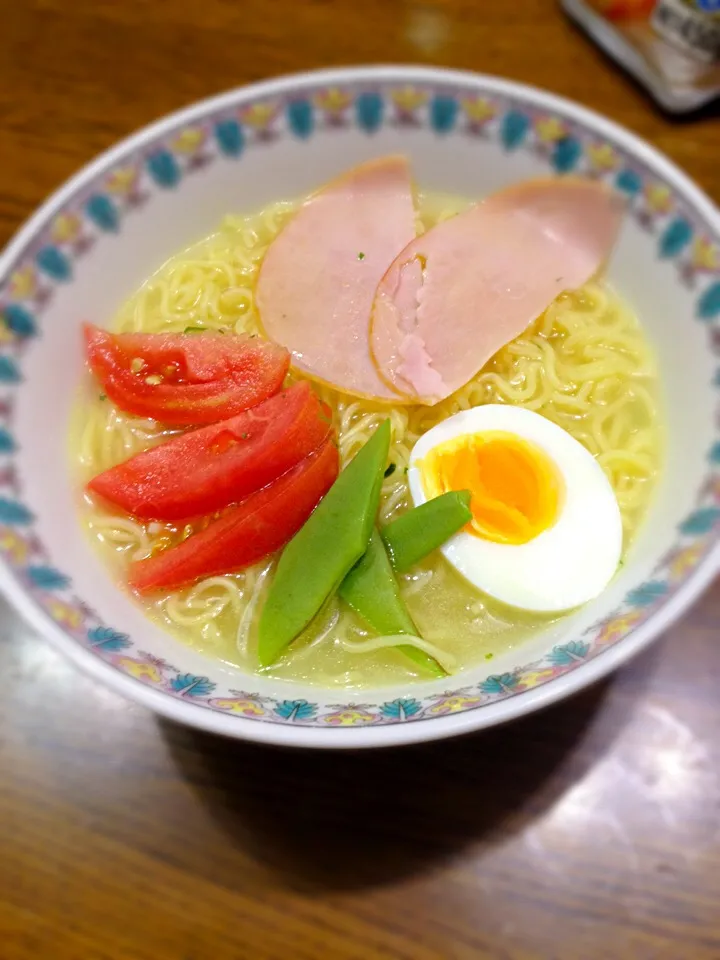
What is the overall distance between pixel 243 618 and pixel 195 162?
3.27ft

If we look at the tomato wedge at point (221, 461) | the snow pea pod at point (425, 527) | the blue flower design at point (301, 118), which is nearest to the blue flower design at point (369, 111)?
the blue flower design at point (301, 118)

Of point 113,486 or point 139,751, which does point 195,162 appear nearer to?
point 113,486

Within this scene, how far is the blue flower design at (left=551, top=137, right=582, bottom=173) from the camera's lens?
4.97 ft

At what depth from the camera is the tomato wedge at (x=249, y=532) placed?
130 centimetres

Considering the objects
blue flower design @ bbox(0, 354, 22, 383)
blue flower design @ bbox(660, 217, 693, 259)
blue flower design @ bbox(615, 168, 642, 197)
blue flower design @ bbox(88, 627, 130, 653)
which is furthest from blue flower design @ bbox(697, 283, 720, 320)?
blue flower design @ bbox(0, 354, 22, 383)

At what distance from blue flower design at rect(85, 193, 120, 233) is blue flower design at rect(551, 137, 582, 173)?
3.07ft

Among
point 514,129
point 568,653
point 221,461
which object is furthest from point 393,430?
point 514,129

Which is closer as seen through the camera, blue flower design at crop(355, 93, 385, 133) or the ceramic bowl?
the ceramic bowl

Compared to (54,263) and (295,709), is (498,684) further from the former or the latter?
(54,263)

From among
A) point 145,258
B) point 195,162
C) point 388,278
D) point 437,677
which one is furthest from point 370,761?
point 195,162

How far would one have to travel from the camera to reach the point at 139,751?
1409 millimetres

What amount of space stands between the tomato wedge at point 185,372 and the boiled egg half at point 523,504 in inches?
13.6

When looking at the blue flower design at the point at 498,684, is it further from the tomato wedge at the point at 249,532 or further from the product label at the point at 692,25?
the product label at the point at 692,25

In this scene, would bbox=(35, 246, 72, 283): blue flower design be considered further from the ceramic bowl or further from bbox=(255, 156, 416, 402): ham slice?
bbox=(255, 156, 416, 402): ham slice
